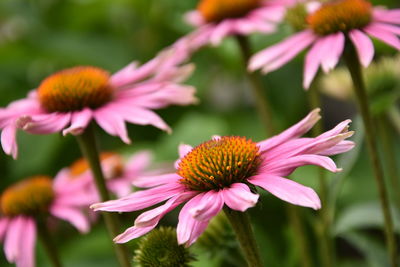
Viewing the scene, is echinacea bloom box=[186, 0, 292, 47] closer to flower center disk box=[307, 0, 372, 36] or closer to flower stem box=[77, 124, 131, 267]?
flower center disk box=[307, 0, 372, 36]

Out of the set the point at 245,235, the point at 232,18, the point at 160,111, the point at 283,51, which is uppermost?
the point at 160,111

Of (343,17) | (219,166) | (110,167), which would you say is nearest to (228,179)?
(219,166)

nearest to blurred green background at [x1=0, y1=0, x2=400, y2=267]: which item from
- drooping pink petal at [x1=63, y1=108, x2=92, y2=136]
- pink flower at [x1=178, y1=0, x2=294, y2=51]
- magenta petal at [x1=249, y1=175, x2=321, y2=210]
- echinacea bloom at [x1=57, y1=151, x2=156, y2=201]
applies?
echinacea bloom at [x1=57, y1=151, x2=156, y2=201]

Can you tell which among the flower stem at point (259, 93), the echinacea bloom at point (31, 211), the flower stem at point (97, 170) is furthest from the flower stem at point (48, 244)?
the flower stem at point (259, 93)

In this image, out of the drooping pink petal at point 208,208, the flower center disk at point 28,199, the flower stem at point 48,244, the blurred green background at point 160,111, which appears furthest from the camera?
the blurred green background at point 160,111

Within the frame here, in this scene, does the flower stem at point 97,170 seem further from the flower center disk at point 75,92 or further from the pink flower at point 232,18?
the pink flower at point 232,18

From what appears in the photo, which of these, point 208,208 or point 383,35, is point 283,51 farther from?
point 208,208
